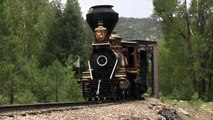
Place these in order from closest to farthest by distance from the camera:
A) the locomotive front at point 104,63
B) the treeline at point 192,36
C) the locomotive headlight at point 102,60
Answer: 1. the locomotive front at point 104,63
2. the locomotive headlight at point 102,60
3. the treeline at point 192,36

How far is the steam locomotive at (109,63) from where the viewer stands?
22.1m

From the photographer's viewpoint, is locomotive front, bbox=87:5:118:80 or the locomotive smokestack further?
the locomotive smokestack

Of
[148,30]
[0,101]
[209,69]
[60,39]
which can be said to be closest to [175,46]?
[209,69]

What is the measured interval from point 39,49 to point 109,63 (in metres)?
30.9

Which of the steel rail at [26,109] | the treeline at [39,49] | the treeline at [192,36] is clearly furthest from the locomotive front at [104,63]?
the treeline at [192,36]

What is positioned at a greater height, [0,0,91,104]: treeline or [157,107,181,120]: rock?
[0,0,91,104]: treeline

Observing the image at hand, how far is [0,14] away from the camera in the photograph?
27641mm

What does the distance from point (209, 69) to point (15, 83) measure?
19756 millimetres

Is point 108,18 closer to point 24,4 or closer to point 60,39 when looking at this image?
point 24,4

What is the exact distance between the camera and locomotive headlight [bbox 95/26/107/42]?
23.0 meters

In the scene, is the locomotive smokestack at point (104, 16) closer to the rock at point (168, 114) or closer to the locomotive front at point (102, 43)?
the locomotive front at point (102, 43)

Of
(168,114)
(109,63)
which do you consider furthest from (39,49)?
(168,114)

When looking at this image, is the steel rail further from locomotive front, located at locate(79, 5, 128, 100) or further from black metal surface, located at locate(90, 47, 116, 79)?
black metal surface, located at locate(90, 47, 116, 79)

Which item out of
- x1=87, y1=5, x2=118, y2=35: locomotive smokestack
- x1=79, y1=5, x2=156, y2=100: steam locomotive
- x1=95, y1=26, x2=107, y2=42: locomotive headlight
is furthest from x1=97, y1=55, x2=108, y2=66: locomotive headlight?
x1=87, y1=5, x2=118, y2=35: locomotive smokestack
